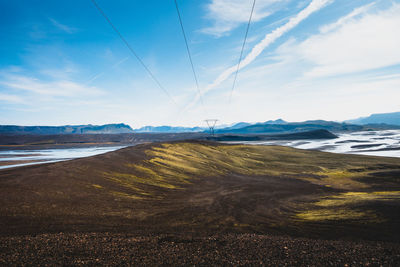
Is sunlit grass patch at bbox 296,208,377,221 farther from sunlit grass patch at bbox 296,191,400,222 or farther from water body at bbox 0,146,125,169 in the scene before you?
water body at bbox 0,146,125,169

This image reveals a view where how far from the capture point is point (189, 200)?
16938 millimetres

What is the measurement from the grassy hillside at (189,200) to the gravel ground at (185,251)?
131cm

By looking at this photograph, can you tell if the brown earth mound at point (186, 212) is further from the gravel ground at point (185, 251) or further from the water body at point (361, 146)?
the water body at point (361, 146)

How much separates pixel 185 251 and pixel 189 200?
28.7 feet

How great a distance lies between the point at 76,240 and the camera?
28.6 ft

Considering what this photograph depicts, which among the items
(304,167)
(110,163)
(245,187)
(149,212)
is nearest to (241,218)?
(149,212)

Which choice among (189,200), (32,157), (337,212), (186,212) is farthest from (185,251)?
(32,157)

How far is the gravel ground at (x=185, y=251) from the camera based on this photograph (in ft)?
24.0

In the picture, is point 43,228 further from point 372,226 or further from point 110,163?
point 372,226

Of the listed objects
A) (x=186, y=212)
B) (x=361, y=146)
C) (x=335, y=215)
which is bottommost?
(x=361, y=146)

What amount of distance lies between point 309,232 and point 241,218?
3929 millimetres

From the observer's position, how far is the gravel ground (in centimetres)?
731

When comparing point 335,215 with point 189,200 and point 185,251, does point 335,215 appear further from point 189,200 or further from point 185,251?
point 189,200

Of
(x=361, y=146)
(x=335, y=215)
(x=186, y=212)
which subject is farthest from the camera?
(x=361, y=146)
